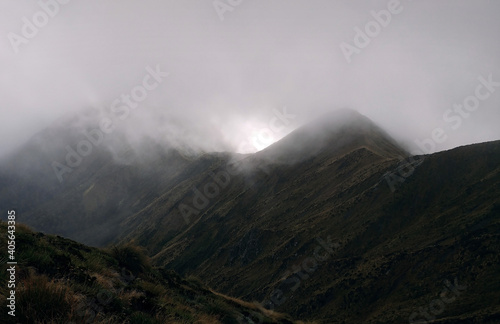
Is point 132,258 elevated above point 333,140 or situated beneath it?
elevated above

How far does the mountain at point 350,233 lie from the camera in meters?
47.6

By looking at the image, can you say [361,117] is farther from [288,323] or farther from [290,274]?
[288,323]

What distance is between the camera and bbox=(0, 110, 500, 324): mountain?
47.6 metres

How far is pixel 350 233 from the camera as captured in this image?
69688 mm

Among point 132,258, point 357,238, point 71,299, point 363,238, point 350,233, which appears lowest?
point 363,238

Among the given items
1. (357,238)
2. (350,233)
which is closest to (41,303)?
(357,238)

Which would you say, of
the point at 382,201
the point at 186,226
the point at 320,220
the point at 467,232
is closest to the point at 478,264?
the point at 467,232

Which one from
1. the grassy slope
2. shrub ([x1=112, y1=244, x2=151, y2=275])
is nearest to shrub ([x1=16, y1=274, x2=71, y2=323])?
shrub ([x1=112, y1=244, x2=151, y2=275])

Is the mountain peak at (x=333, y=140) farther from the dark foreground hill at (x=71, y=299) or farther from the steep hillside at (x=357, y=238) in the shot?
the dark foreground hill at (x=71, y=299)

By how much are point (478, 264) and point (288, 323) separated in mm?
42276

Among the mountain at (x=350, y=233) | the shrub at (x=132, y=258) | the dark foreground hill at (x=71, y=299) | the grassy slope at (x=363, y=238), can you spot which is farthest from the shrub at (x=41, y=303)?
the grassy slope at (x=363, y=238)

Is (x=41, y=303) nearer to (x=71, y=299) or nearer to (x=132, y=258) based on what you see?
(x=71, y=299)

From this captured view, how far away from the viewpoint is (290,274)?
69.8m

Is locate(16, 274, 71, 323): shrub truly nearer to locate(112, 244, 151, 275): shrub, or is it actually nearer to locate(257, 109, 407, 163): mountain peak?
locate(112, 244, 151, 275): shrub
